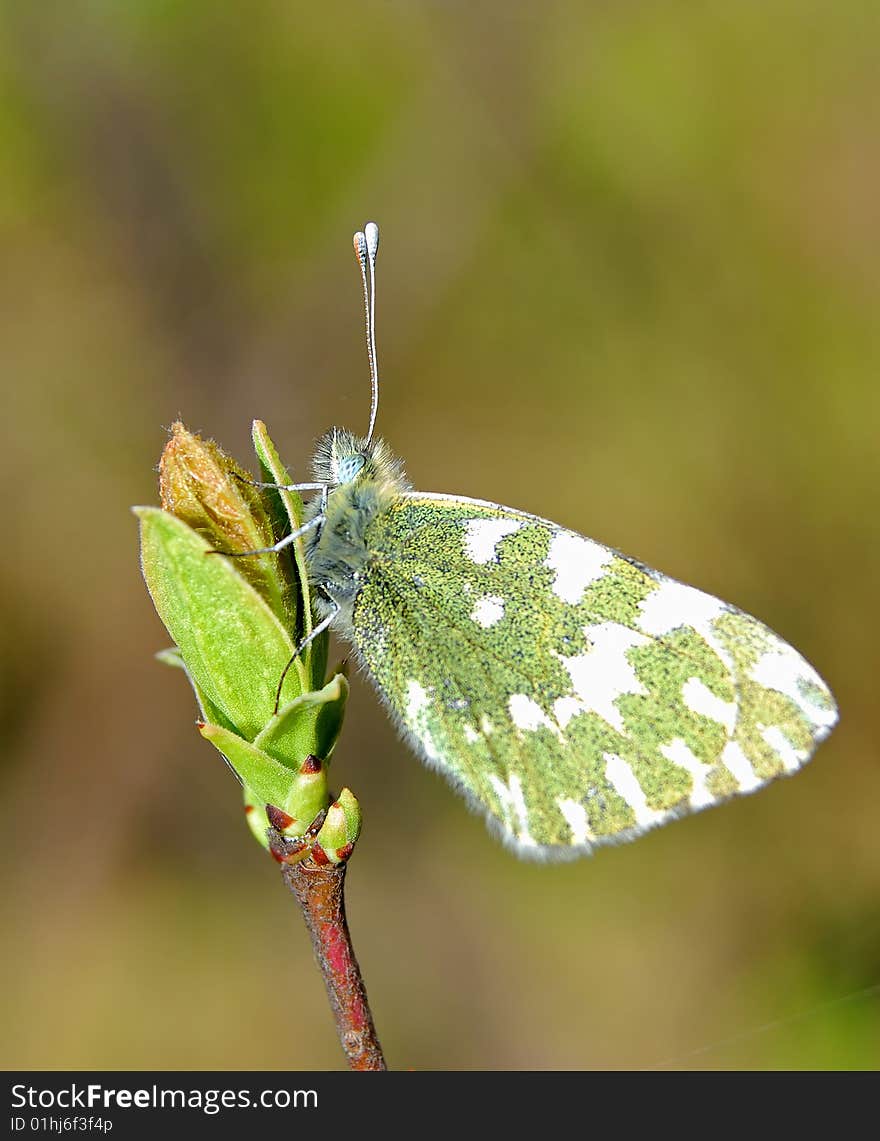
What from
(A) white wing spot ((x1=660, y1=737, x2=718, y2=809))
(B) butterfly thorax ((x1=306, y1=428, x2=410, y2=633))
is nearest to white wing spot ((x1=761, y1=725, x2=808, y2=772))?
(A) white wing spot ((x1=660, y1=737, x2=718, y2=809))

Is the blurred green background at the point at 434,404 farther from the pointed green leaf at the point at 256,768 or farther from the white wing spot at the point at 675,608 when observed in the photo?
the pointed green leaf at the point at 256,768

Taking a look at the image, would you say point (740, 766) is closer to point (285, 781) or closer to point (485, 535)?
point (485, 535)

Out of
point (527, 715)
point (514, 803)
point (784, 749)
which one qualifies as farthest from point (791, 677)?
point (514, 803)

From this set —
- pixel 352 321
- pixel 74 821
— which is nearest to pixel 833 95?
pixel 352 321

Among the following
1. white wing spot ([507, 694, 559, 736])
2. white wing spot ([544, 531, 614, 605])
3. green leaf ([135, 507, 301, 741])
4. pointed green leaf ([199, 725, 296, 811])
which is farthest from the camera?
white wing spot ([544, 531, 614, 605])

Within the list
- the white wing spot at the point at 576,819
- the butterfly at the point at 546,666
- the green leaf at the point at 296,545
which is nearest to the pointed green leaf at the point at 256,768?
the green leaf at the point at 296,545

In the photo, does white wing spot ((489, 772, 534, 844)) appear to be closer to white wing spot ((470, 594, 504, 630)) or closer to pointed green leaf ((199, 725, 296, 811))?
white wing spot ((470, 594, 504, 630))
